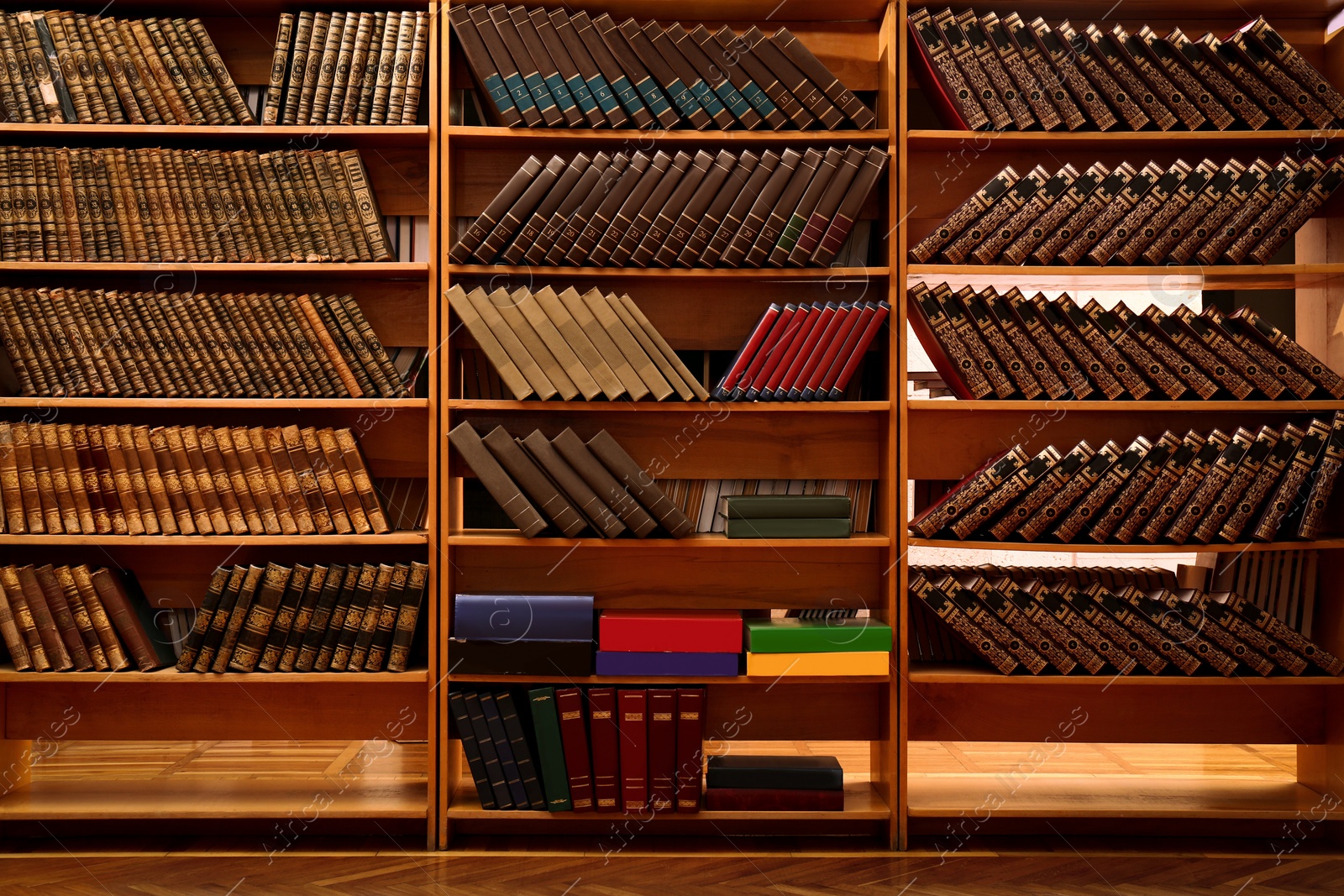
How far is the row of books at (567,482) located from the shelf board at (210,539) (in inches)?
10.6

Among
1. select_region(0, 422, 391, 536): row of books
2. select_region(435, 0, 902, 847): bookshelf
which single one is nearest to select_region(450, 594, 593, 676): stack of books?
select_region(435, 0, 902, 847): bookshelf

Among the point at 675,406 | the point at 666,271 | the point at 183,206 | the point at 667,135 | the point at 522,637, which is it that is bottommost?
the point at 522,637

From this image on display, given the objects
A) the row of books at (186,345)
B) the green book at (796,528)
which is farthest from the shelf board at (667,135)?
the green book at (796,528)

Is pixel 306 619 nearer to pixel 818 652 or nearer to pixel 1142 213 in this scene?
pixel 818 652

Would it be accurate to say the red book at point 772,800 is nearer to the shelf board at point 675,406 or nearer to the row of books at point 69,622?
the shelf board at point 675,406

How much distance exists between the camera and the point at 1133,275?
2.47 metres

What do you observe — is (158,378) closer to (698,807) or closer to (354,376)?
(354,376)

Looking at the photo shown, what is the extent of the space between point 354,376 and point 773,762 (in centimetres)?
147

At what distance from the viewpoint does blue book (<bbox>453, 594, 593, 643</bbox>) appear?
94.7 inches

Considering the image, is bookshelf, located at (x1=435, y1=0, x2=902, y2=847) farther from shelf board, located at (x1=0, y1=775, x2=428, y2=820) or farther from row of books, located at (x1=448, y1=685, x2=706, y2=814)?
shelf board, located at (x1=0, y1=775, x2=428, y2=820)

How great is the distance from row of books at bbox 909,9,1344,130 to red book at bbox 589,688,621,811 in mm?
1723

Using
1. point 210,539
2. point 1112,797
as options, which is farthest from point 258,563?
point 1112,797

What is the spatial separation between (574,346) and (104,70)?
1.34 m

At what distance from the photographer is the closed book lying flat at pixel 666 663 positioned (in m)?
2.42
